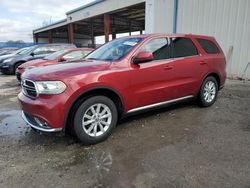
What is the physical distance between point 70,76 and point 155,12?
32.7ft

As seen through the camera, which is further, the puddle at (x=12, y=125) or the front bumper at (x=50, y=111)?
the puddle at (x=12, y=125)

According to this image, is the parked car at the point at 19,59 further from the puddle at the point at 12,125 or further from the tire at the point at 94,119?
the tire at the point at 94,119

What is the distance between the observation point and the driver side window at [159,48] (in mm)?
4223

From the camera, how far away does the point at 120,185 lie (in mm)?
2553

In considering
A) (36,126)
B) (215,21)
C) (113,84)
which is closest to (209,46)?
(113,84)

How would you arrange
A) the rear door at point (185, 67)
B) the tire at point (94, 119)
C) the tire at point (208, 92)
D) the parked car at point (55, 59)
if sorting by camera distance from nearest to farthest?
1. the tire at point (94, 119)
2. the rear door at point (185, 67)
3. the tire at point (208, 92)
4. the parked car at point (55, 59)

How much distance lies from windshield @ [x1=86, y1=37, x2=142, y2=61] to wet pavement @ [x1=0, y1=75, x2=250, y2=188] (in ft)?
4.43

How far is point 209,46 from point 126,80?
2788mm

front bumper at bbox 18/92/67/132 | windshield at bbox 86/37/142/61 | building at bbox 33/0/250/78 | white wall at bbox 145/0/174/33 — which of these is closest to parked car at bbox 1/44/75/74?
white wall at bbox 145/0/174/33

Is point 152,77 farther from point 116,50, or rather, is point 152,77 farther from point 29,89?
point 29,89

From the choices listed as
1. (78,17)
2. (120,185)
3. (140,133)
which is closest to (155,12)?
(140,133)

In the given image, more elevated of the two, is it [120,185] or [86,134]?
[86,134]

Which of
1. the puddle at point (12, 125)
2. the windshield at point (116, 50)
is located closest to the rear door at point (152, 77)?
the windshield at point (116, 50)

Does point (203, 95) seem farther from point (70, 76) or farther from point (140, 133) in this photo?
point (70, 76)
